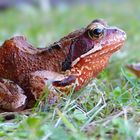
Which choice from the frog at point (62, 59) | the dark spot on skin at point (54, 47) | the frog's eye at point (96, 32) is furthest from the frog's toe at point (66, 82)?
the frog's eye at point (96, 32)

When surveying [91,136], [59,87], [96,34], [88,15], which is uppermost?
[88,15]

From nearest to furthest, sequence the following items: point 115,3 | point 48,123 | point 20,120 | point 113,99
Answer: point 48,123
point 20,120
point 113,99
point 115,3

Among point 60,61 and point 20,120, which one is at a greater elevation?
point 60,61

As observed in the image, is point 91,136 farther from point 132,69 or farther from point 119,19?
point 119,19

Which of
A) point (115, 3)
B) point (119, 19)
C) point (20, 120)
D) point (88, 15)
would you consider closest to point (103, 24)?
point (20, 120)

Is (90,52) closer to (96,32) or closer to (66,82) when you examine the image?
(96,32)

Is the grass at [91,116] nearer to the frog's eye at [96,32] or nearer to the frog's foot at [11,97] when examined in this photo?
the frog's foot at [11,97]
